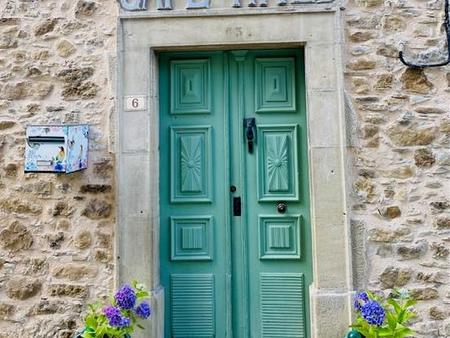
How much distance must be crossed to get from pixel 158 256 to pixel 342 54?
82.1 inches

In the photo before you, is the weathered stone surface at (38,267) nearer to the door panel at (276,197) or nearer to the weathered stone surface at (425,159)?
the door panel at (276,197)

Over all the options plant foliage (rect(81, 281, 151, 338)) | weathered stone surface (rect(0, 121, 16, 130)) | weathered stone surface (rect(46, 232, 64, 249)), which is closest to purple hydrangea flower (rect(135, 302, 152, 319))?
plant foliage (rect(81, 281, 151, 338))

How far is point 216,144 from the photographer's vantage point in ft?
12.1

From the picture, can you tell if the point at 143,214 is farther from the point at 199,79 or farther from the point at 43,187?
the point at 199,79

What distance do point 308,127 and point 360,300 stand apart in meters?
1.30

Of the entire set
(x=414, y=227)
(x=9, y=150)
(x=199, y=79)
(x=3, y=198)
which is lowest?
(x=414, y=227)

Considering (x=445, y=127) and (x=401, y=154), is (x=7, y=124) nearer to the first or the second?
(x=401, y=154)

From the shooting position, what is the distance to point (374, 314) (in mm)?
2932

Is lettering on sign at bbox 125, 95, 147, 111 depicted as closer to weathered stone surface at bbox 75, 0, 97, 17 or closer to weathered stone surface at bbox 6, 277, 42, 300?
weathered stone surface at bbox 75, 0, 97, 17

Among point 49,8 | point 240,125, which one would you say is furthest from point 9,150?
point 240,125

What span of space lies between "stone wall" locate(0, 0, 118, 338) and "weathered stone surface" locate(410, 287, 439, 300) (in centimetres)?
224

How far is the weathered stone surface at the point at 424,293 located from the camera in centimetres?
338

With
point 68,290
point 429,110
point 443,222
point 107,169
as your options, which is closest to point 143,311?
point 68,290

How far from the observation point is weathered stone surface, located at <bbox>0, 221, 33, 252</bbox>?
359cm
